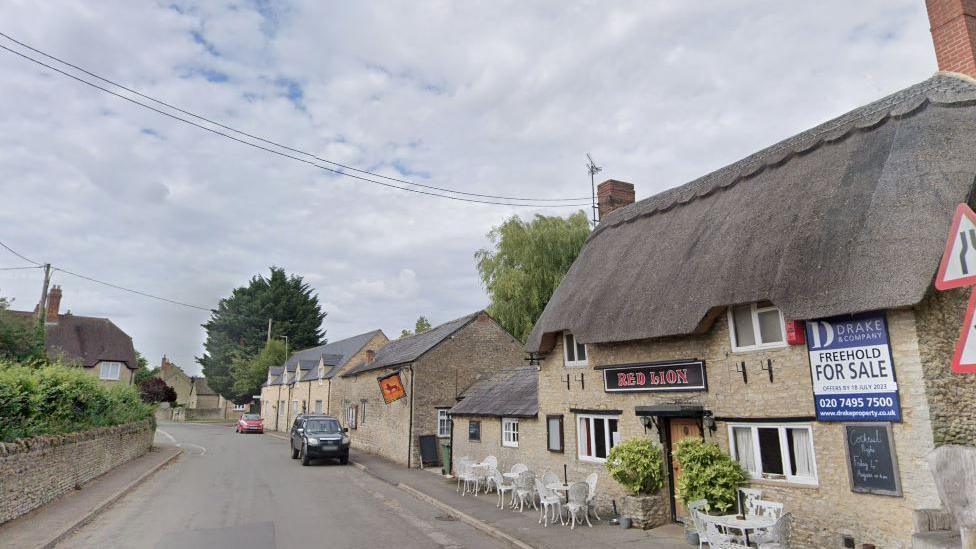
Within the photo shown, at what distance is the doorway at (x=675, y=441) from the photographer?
1048 cm

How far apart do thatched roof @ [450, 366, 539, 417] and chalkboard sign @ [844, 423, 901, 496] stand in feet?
26.8

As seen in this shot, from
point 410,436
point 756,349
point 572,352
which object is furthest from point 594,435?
point 410,436

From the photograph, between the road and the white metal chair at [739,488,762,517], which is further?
the road

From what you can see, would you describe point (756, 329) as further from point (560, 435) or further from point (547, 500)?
point (560, 435)

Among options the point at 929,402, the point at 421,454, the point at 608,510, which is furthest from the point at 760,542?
the point at 421,454

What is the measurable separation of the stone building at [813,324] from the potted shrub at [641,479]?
0.32m

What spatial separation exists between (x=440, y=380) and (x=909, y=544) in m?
17.6

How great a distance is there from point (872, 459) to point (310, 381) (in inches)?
1590

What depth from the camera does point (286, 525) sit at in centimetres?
1093

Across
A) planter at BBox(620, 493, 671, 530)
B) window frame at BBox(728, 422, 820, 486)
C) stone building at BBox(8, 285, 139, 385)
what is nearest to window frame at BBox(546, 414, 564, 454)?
planter at BBox(620, 493, 671, 530)

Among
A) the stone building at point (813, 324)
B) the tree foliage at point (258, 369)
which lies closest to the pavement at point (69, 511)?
the stone building at point (813, 324)

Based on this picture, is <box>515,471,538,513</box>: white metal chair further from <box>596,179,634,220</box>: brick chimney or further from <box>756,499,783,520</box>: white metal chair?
<box>596,179,634,220</box>: brick chimney

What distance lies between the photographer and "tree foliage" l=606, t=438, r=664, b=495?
10438 mm

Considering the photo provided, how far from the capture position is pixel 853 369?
7777 millimetres
